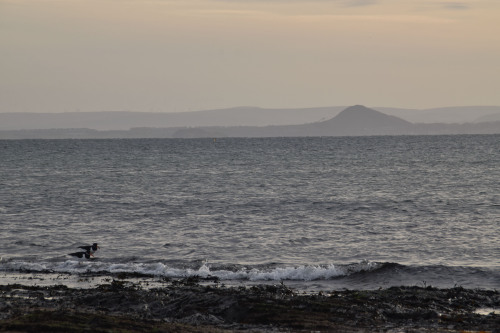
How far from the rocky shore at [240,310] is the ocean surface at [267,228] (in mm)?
3416

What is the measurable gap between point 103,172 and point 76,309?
58.4 metres

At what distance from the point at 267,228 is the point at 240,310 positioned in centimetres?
1712

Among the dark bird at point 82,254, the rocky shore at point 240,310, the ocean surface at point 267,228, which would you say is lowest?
the ocean surface at point 267,228

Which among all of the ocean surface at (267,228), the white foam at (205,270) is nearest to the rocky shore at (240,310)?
the white foam at (205,270)

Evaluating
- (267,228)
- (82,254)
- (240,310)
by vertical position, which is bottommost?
(267,228)

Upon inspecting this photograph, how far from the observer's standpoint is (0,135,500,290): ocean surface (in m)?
23.3

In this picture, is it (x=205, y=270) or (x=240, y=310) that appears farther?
(x=205, y=270)

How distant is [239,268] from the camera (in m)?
23.8

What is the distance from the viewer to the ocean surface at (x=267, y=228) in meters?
23.3

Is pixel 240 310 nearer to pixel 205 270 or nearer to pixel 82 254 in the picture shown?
pixel 205 270

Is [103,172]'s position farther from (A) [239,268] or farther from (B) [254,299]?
(B) [254,299]

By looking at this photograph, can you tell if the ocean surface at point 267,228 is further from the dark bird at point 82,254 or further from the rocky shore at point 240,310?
the rocky shore at point 240,310

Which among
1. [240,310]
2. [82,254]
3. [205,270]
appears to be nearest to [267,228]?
[205,270]

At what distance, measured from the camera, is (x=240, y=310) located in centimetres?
1602
